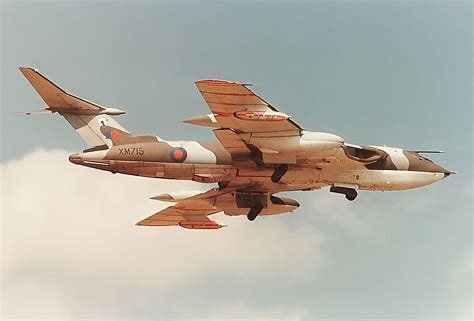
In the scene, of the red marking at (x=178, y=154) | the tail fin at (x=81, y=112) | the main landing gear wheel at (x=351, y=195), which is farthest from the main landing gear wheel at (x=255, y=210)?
the tail fin at (x=81, y=112)

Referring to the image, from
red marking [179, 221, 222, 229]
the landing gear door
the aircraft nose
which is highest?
the aircraft nose

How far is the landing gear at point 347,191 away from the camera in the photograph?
134 ft

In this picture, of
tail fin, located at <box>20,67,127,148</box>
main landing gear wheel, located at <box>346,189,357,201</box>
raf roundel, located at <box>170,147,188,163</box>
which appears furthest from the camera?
main landing gear wheel, located at <box>346,189,357,201</box>

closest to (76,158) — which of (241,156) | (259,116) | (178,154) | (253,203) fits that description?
(178,154)

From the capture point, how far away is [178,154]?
3750cm

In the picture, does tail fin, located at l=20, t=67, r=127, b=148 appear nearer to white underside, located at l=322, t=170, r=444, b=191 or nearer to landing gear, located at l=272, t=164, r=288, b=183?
landing gear, located at l=272, t=164, r=288, b=183

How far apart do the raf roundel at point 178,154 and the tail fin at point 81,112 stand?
280 cm

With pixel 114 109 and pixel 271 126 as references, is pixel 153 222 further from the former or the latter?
pixel 271 126

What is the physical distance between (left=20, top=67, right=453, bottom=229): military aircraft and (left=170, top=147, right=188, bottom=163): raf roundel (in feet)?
0.14

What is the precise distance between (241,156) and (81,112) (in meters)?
7.78

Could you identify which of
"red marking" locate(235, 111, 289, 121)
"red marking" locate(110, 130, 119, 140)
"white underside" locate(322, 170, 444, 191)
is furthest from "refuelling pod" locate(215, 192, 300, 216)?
"red marking" locate(235, 111, 289, 121)

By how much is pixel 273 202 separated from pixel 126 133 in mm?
9103

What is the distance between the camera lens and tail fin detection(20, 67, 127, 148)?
38.3 m

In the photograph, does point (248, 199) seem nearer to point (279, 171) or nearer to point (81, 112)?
point (279, 171)
